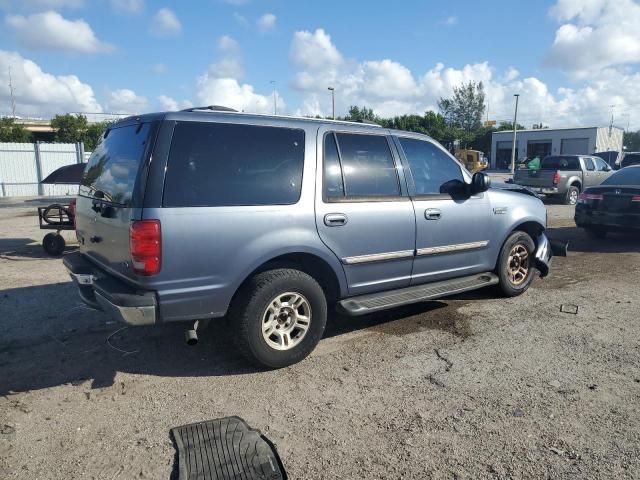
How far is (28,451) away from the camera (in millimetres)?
2988

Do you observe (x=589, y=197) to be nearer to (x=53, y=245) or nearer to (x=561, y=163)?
(x=561, y=163)

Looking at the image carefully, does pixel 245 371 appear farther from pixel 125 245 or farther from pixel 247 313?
pixel 125 245

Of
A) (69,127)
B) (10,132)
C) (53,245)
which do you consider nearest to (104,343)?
(53,245)

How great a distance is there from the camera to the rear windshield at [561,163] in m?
18.1

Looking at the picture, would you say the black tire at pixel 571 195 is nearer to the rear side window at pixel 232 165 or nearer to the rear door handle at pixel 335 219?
the rear door handle at pixel 335 219

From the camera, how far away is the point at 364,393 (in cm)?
370

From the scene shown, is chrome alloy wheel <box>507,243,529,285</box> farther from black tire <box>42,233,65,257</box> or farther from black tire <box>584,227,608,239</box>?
black tire <box>42,233,65,257</box>

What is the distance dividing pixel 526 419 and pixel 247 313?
211 centimetres

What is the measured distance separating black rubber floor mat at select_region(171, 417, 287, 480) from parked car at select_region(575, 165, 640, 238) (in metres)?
8.68

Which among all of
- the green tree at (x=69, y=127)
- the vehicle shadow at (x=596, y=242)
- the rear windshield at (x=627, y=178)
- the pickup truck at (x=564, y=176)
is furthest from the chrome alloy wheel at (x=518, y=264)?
the green tree at (x=69, y=127)

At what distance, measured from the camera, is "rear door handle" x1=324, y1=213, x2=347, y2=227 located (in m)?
4.17

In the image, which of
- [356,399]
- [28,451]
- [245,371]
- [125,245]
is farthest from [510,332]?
[28,451]

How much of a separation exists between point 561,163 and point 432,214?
15.9 m

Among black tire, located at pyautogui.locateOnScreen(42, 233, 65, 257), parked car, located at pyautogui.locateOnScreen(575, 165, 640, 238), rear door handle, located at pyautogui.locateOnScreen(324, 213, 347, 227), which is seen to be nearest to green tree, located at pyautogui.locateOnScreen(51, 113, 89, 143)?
black tire, located at pyautogui.locateOnScreen(42, 233, 65, 257)
